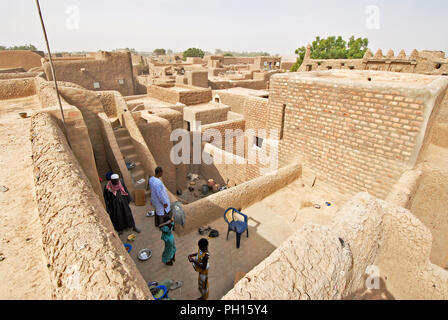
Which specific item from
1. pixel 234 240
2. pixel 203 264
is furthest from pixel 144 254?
pixel 234 240

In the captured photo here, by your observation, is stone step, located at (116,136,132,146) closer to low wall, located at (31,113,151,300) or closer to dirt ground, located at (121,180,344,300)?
dirt ground, located at (121,180,344,300)

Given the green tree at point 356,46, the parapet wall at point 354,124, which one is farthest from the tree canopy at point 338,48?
the parapet wall at point 354,124

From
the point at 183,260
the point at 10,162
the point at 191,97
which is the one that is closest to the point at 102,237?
the point at 183,260

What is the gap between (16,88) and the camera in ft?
30.6

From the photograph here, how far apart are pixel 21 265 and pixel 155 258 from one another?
2.68m

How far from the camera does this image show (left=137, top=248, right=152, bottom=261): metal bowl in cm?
454

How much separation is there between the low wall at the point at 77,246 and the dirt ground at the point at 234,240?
2214mm

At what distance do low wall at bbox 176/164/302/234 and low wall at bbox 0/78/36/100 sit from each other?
29.8 ft

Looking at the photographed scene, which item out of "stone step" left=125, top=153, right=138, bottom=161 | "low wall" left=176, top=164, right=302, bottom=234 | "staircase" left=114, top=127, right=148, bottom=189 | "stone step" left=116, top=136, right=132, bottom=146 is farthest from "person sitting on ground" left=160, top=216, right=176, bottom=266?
"stone step" left=116, top=136, right=132, bottom=146

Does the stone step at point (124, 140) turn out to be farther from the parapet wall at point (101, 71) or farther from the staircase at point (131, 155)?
the parapet wall at point (101, 71)

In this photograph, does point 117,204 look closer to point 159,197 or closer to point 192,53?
point 159,197

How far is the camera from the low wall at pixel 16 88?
9086mm

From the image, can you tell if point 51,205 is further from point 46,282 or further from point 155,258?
point 155,258
